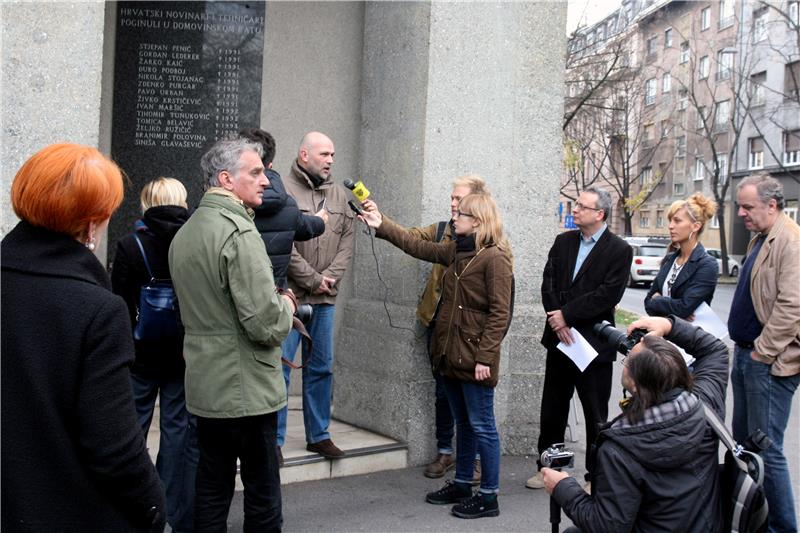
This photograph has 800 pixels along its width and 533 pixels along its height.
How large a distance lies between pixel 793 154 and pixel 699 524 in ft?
140

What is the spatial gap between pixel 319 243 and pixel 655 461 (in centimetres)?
322

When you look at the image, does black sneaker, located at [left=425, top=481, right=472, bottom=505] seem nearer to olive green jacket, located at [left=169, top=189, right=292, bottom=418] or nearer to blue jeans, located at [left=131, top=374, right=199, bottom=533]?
blue jeans, located at [left=131, top=374, right=199, bottom=533]

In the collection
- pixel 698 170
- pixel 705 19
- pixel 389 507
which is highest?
pixel 705 19

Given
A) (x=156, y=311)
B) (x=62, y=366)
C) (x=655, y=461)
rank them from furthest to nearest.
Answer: (x=156, y=311)
(x=655, y=461)
(x=62, y=366)

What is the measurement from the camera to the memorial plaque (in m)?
6.23

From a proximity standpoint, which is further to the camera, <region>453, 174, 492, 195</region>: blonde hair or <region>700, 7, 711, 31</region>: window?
<region>700, 7, 711, 31</region>: window

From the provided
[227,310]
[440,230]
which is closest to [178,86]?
[440,230]

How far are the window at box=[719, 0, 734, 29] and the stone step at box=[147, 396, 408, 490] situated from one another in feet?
145

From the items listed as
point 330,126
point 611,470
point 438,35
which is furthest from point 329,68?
point 611,470

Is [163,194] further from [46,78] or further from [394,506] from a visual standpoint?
[394,506]

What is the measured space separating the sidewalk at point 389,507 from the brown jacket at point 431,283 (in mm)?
1098

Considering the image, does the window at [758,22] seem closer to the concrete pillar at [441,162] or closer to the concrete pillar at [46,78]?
the concrete pillar at [441,162]

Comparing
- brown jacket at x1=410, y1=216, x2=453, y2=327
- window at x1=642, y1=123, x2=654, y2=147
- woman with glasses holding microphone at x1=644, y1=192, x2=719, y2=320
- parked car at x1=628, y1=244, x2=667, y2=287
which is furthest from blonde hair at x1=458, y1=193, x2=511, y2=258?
window at x1=642, y1=123, x2=654, y2=147

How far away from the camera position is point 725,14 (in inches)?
1802
